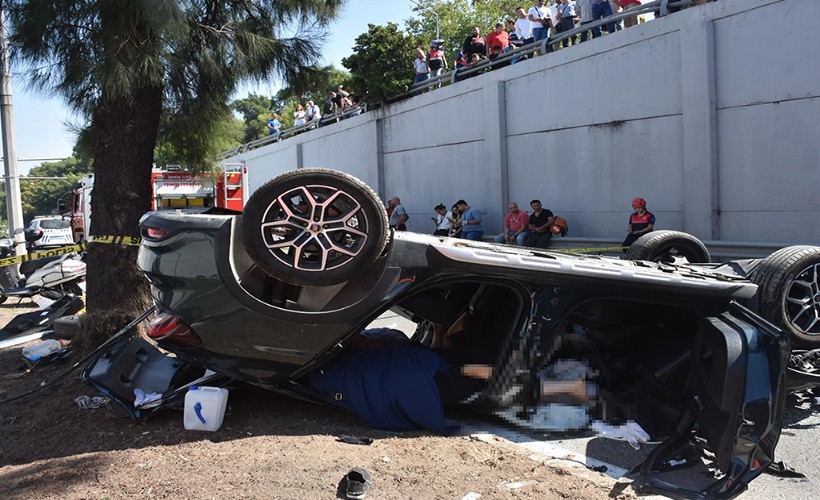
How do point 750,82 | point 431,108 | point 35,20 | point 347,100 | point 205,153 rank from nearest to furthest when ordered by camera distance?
point 35,20 → point 205,153 → point 750,82 → point 431,108 → point 347,100

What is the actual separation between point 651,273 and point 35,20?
508 cm

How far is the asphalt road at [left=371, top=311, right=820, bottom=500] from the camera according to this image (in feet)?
11.7

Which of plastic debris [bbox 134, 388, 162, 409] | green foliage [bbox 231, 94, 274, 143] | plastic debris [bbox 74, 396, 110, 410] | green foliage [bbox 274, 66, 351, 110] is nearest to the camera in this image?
plastic debris [bbox 134, 388, 162, 409]

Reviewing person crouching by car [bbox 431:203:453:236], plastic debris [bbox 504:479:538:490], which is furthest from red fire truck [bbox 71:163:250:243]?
plastic debris [bbox 504:479:538:490]

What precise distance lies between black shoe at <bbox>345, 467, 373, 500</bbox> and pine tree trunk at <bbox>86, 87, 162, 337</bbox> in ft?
12.1

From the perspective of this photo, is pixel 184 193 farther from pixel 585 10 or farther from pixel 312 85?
pixel 312 85

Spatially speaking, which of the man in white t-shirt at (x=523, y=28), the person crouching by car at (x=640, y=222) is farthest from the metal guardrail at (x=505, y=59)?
the person crouching by car at (x=640, y=222)

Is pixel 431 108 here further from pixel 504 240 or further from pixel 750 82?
pixel 750 82

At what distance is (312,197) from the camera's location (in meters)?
3.83

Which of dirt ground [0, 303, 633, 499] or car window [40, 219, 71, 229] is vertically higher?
car window [40, 219, 71, 229]

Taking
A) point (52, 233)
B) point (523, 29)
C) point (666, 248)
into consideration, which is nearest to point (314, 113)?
point (52, 233)

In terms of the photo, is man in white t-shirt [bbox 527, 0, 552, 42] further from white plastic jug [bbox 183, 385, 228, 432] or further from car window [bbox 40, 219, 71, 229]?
car window [bbox 40, 219, 71, 229]

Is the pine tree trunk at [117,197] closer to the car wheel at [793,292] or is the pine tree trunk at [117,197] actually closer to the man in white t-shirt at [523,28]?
the car wheel at [793,292]

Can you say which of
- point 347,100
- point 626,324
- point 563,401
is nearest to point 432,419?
point 563,401
